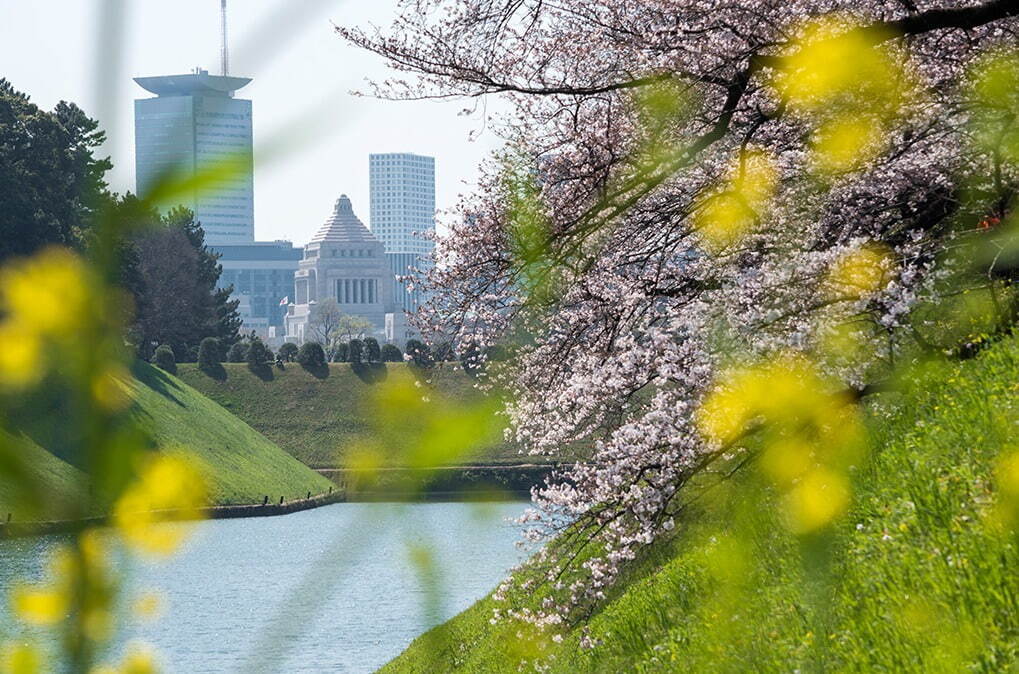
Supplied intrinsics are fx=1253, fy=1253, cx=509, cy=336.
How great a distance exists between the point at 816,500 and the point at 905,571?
0.97 metres

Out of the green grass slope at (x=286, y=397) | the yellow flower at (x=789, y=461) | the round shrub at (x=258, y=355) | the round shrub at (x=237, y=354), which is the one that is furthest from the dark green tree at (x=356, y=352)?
the yellow flower at (x=789, y=461)

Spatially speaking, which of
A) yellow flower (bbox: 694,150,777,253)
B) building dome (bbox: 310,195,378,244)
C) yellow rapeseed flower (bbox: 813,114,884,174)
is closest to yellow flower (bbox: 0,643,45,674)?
building dome (bbox: 310,195,378,244)

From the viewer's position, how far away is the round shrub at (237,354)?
269ft

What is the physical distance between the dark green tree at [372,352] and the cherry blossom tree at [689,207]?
69.2 m

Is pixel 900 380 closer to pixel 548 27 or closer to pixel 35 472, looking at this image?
pixel 35 472

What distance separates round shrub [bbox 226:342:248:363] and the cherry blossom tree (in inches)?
2780

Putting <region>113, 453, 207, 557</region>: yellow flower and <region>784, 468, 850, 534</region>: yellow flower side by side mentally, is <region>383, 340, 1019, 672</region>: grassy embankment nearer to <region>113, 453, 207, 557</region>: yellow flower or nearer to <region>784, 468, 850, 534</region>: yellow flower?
<region>784, 468, 850, 534</region>: yellow flower

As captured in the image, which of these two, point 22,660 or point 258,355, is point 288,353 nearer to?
point 258,355

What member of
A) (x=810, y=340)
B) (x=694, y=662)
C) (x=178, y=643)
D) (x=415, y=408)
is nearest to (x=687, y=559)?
(x=810, y=340)

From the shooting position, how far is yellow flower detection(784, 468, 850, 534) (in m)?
2.95

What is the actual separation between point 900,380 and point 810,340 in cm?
56

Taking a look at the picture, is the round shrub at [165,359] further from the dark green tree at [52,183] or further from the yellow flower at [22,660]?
the yellow flower at [22,660]

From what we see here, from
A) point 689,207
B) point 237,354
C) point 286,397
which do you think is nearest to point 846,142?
point 689,207

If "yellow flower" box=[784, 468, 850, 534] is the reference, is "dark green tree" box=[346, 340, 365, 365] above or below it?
above
